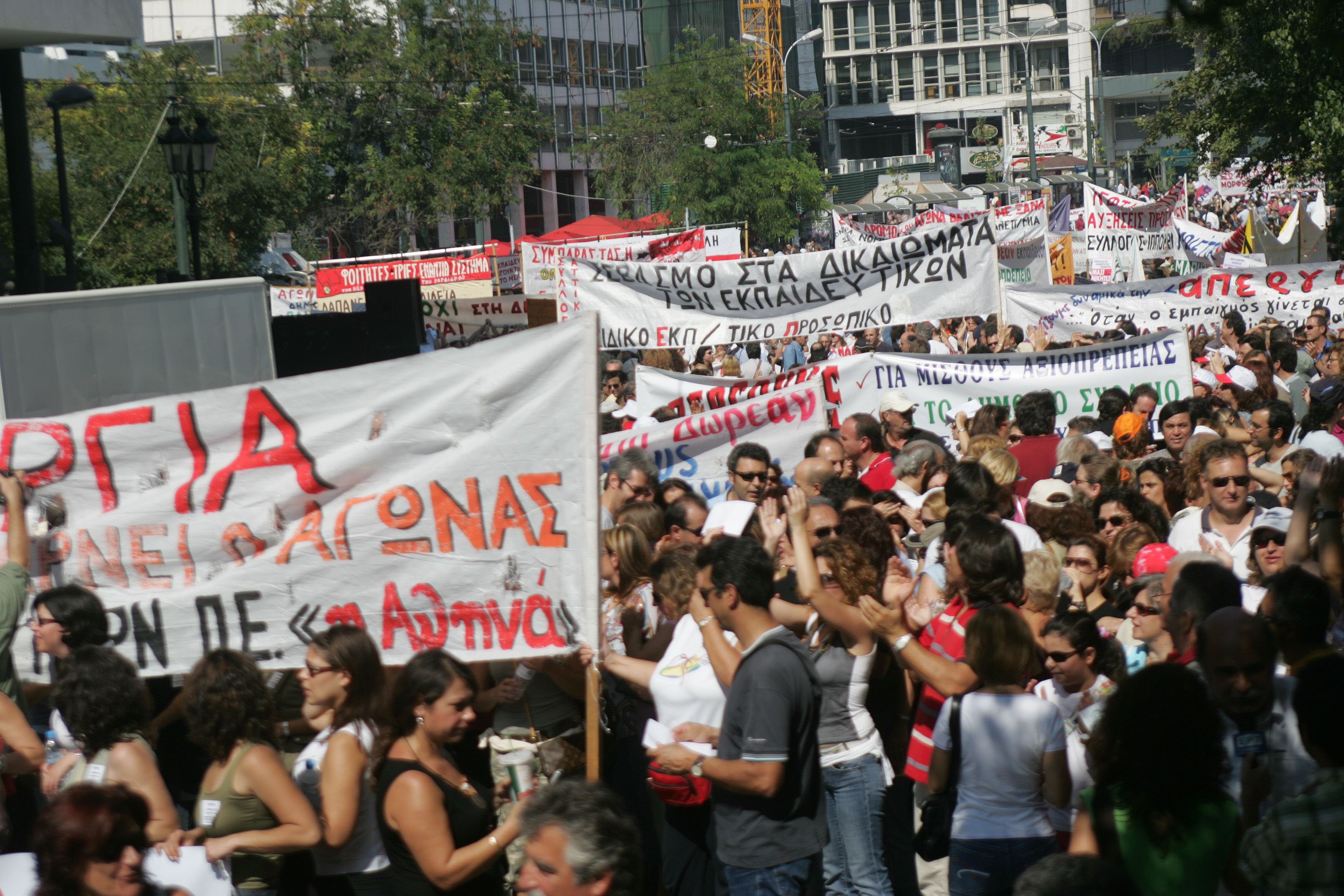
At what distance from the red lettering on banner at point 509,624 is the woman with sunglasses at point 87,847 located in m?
1.56

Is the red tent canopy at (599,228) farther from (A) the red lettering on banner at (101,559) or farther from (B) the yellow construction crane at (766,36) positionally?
(B) the yellow construction crane at (766,36)

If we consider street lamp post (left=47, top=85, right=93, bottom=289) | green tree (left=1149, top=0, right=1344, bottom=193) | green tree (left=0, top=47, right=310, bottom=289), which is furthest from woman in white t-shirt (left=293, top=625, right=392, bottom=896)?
green tree (left=0, top=47, right=310, bottom=289)

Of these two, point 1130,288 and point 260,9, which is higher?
point 260,9

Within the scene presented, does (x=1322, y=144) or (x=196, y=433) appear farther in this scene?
(x=1322, y=144)

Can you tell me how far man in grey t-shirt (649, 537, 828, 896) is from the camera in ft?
13.4

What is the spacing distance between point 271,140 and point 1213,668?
32459 millimetres

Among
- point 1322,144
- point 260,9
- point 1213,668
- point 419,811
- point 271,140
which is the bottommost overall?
point 419,811

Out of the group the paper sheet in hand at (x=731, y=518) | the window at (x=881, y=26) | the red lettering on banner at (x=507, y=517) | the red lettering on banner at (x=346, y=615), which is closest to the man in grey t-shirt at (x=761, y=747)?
the red lettering on banner at (x=507, y=517)

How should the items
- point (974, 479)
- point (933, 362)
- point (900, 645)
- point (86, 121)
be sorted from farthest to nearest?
point (86, 121) → point (933, 362) → point (974, 479) → point (900, 645)

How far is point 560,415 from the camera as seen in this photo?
4.69 metres

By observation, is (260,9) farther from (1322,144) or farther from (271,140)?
(1322,144)

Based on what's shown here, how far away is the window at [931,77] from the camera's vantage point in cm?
10288

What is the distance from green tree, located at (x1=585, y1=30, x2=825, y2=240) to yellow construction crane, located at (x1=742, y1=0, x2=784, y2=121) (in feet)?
94.8

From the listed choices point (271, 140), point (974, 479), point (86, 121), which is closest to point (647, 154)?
point (271, 140)
